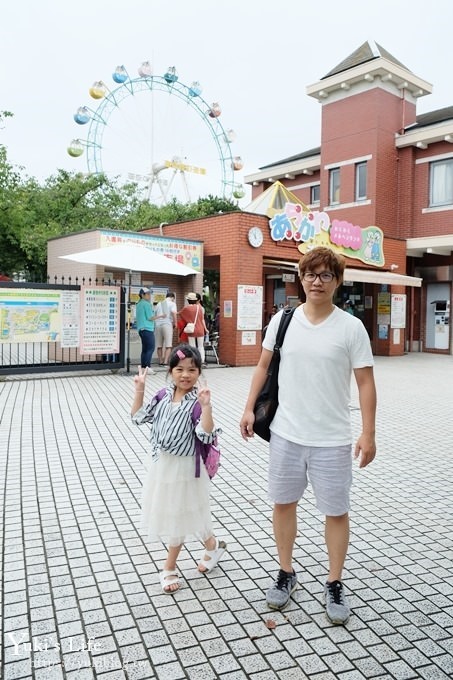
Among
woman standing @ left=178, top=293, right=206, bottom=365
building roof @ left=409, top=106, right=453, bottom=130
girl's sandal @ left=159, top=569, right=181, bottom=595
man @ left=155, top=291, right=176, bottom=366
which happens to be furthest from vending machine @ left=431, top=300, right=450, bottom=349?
girl's sandal @ left=159, top=569, right=181, bottom=595

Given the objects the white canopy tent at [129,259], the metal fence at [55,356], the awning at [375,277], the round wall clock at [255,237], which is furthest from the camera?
the awning at [375,277]

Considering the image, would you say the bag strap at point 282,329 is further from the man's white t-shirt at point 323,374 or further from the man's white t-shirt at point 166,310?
the man's white t-shirt at point 166,310

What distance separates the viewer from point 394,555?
11.5ft

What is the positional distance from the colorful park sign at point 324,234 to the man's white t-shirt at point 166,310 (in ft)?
11.1

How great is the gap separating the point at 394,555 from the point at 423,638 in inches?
35.3

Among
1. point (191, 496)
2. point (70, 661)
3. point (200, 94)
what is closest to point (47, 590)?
point (70, 661)

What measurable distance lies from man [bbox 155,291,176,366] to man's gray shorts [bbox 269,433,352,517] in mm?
9965

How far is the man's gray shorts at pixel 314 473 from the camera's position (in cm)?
269

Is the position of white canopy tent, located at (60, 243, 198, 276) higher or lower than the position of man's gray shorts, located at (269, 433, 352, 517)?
higher

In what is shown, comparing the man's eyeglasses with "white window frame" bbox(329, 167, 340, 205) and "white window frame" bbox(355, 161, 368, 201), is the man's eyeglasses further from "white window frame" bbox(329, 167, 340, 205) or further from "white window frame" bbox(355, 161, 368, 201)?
"white window frame" bbox(329, 167, 340, 205)

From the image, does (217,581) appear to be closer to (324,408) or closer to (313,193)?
(324,408)

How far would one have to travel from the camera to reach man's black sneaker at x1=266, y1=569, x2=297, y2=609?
9.29ft

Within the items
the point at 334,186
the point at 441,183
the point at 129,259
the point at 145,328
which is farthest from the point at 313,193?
the point at 129,259

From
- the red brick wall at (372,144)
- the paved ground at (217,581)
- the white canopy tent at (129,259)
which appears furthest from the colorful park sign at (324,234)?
the paved ground at (217,581)
